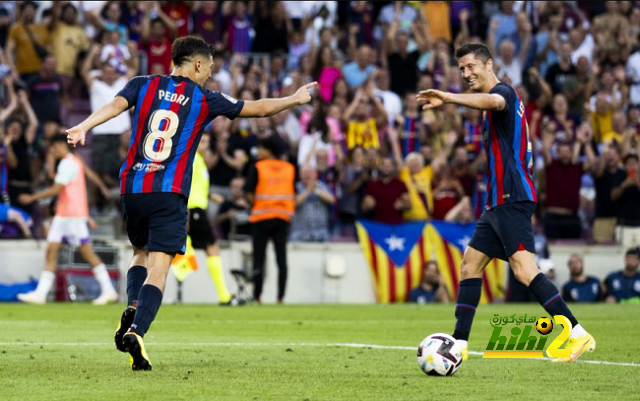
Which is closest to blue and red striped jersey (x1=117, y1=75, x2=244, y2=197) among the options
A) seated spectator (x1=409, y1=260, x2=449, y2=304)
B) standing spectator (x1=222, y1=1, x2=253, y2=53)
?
seated spectator (x1=409, y1=260, x2=449, y2=304)

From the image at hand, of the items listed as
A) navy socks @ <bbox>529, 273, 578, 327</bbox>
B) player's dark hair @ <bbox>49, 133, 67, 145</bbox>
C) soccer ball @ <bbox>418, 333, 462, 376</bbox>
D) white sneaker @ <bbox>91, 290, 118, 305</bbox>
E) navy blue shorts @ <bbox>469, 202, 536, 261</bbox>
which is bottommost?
white sneaker @ <bbox>91, 290, 118, 305</bbox>

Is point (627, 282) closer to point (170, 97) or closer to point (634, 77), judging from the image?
point (634, 77)

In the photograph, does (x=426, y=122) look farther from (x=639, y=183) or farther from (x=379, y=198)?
(x=639, y=183)

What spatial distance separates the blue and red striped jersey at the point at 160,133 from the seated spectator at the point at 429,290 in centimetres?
1151

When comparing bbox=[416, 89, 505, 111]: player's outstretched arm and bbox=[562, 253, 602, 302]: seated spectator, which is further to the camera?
bbox=[562, 253, 602, 302]: seated spectator

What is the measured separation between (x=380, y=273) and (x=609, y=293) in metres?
3.84

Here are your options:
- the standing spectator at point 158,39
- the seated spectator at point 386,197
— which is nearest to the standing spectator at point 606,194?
the seated spectator at point 386,197

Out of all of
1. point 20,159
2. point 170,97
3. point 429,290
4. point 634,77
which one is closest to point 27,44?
point 20,159

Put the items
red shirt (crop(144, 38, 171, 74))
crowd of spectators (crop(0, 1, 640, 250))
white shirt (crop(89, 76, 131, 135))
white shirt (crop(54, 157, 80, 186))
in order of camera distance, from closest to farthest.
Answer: white shirt (crop(54, 157, 80, 186))
crowd of spectators (crop(0, 1, 640, 250))
white shirt (crop(89, 76, 131, 135))
red shirt (crop(144, 38, 171, 74))

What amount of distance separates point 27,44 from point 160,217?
1395cm

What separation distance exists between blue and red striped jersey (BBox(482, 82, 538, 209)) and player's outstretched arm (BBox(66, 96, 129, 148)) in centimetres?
268

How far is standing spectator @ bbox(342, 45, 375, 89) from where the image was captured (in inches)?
877

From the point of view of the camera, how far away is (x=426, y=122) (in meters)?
21.4

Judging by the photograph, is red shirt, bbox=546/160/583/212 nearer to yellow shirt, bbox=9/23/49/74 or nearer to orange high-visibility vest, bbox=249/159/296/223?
orange high-visibility vest, bbox=249/159/296/223
